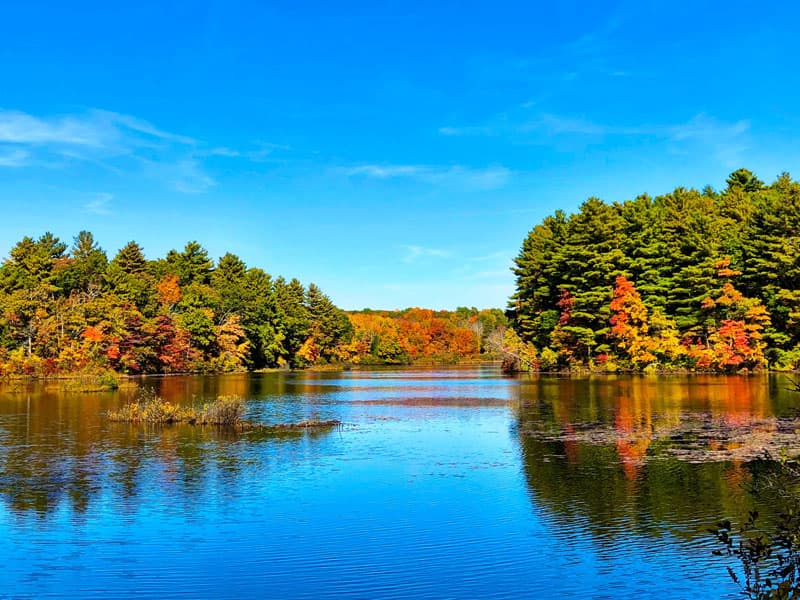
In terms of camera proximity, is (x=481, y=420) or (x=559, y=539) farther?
(x=481, y=420)

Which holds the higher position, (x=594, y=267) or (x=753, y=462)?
(x=594, y=267)

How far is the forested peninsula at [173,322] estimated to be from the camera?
60844 millimetres

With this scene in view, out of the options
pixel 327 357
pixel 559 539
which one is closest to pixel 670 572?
pixel 559 539

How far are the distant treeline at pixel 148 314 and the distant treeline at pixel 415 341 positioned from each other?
7.21m

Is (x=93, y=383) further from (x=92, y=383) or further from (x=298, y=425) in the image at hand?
(x=298, y=425)

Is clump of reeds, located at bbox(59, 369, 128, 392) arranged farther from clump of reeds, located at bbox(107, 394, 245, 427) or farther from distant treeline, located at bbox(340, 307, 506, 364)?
distant treeline, located at bbox(340, 307, 506, 364)

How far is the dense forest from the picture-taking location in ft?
185

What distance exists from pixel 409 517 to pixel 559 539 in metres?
2.72

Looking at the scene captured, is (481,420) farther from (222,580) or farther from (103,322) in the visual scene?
(103,322)

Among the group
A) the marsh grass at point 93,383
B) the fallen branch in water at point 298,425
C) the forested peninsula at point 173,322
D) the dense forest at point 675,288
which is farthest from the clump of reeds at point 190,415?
the dense forest at point 675,288

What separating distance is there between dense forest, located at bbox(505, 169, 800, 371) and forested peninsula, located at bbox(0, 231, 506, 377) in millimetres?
15223

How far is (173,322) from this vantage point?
74.6m

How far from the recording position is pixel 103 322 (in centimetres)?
6206

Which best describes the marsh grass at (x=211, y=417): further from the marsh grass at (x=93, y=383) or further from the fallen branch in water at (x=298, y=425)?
the marsh grass at (x=93, y=383)
